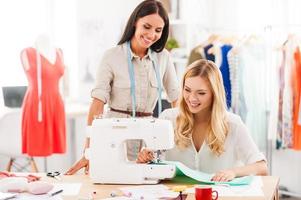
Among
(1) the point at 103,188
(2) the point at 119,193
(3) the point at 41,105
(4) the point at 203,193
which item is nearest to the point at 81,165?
(1) the point at 103,188

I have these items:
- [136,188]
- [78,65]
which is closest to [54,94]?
[78,65]

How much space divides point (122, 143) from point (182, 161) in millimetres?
430

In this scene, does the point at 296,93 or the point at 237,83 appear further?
the point at 237,83

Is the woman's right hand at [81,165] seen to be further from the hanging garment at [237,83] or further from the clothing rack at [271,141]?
A: the clothing rack at [271,141]

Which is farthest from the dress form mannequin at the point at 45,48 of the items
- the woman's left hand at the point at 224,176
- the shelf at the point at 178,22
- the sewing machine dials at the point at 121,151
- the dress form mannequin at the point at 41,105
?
the woman's left hand at the point at 224,176

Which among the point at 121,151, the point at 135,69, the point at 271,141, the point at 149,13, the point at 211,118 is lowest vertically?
the point at 271,141

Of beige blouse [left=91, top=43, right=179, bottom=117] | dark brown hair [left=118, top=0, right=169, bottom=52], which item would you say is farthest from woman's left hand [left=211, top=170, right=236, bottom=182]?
dark brown hair [left=118, top=0, right=169, bottom=52]

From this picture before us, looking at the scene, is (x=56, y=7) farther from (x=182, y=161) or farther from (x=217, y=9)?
(x=182, y=161)

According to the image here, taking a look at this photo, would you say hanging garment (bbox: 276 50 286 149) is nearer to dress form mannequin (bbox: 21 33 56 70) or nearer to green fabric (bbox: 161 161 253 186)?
dress form mannequin (bbox: 21 33 56 70)

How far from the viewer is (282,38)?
14.8 feet

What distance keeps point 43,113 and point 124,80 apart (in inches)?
59.3

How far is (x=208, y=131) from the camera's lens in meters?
2.86

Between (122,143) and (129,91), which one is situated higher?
(129,91)

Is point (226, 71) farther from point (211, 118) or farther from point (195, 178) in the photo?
point (195, 178)
